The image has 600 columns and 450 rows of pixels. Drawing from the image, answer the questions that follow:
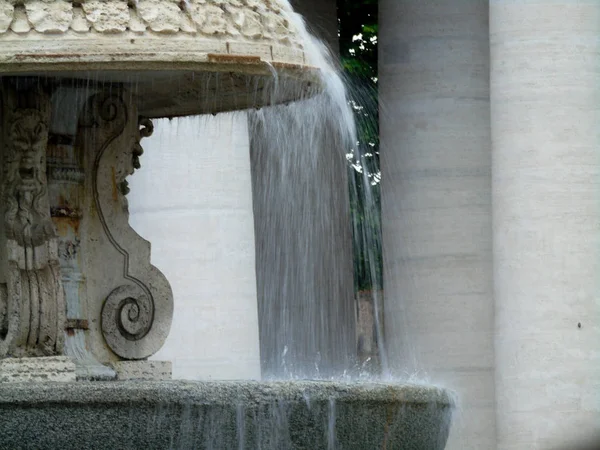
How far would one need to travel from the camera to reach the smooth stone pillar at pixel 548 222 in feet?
84.6

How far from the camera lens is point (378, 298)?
32.9 meters

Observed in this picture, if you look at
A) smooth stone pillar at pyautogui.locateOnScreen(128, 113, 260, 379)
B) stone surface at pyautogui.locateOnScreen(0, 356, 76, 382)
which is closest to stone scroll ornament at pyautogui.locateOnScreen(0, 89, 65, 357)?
stone surface at pyautogui.locateOnScreen(0, 356, 76, 382)

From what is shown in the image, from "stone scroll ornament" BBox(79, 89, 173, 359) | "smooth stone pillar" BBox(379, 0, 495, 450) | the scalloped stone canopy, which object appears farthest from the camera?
"smooth stone pillar" BBox(379, 0, 495, 450)

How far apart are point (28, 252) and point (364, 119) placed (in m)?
17.7

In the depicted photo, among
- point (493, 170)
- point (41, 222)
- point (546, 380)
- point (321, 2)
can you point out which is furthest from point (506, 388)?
point (41, 222)

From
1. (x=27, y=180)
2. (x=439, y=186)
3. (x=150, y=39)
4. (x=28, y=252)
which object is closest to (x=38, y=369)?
(x=28, y=252)

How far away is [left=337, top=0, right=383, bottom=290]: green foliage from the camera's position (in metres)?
31.7

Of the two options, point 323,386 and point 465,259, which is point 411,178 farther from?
point 323,386

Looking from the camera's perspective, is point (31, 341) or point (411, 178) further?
point (411, 178)

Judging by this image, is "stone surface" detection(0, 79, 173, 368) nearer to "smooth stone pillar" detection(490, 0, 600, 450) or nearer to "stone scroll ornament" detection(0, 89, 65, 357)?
"stone scroll ornament" detection(0, 89, 65, 357)

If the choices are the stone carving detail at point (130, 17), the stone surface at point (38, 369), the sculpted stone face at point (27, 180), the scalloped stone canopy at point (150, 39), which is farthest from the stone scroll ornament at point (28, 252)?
the stone carving detail at point (130, 17)

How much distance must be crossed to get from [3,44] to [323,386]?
275cm

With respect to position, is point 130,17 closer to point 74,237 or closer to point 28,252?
point 28,252

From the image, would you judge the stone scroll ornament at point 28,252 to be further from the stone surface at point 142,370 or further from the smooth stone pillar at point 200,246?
the smooth stone pillar at point 200,246
